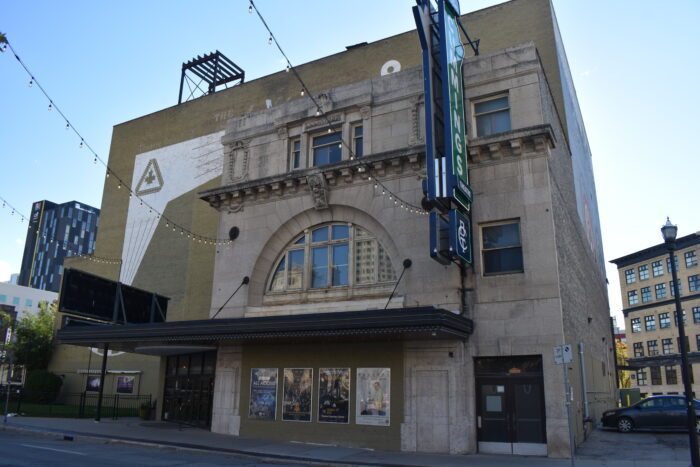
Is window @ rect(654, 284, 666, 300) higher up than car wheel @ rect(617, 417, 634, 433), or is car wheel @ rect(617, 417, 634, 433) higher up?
window @ rect(654, 284, 666, 300)

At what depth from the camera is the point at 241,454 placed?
653 inches

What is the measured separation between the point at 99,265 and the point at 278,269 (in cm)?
3037

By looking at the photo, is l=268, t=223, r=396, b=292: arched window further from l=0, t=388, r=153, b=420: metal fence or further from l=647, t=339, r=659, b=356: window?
l=647, t=339, r=659, b=356: window

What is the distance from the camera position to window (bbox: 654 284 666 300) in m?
78.2

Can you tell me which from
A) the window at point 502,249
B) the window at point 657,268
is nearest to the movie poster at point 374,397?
Result: the window at point 502,249

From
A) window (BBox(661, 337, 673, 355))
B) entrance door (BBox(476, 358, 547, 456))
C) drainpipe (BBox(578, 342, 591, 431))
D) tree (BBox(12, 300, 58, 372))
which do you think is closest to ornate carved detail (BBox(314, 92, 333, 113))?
entrance door (BBox(476, 358, 547, 456))

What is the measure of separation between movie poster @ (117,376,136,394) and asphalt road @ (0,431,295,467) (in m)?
22.3

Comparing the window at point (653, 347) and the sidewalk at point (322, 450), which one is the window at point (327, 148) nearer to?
the sidewalk at point (322, 450)

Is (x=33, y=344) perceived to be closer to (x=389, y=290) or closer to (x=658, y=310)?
(x=389, y=290)

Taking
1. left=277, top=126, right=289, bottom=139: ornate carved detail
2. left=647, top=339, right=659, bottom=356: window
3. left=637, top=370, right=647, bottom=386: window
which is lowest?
left=637, top=370, right=647, bottom=386: window

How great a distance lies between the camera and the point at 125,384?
41250 mm

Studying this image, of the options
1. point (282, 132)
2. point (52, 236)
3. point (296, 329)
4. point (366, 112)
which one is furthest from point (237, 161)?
point (52, 236)

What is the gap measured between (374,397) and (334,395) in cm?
161

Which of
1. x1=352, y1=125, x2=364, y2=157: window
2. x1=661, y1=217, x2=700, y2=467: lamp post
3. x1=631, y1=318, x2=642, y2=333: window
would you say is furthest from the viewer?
x1=631, y1=318, x2=642, y2=333: window
